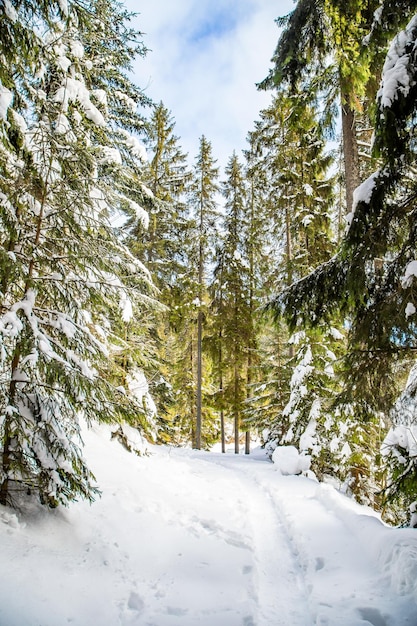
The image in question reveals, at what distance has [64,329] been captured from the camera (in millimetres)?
4316

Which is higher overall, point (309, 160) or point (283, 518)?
point (309, 160)

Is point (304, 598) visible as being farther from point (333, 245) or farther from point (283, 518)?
point (333, 245)

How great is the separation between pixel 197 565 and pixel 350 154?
7.91m

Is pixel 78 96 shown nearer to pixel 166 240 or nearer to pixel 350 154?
pixel 350 154

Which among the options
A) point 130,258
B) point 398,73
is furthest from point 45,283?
point 398,73

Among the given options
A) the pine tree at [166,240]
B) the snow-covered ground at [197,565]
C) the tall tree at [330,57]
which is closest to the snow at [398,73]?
the tall tree at [330,57]

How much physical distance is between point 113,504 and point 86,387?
2478 millimetres

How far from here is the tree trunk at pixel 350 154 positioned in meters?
7.14

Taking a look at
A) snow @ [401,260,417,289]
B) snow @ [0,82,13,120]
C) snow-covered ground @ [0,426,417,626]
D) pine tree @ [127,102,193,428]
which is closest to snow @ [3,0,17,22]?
snow @ [0,82,13,120]

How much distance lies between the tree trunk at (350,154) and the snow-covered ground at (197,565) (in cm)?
613

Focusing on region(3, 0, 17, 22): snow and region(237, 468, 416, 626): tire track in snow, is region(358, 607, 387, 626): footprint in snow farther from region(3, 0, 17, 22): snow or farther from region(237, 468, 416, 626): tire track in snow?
region(3, 0, 17, 22): snow

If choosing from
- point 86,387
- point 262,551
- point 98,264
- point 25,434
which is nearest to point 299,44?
point 98,264

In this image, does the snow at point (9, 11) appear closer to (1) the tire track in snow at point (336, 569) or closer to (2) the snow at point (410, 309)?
(2) the snow at point (410, 309)

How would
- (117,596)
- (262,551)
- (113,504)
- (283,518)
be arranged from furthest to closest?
1. (283,518)
2. (113,504)
3. (262,551)
4. (117,596)
